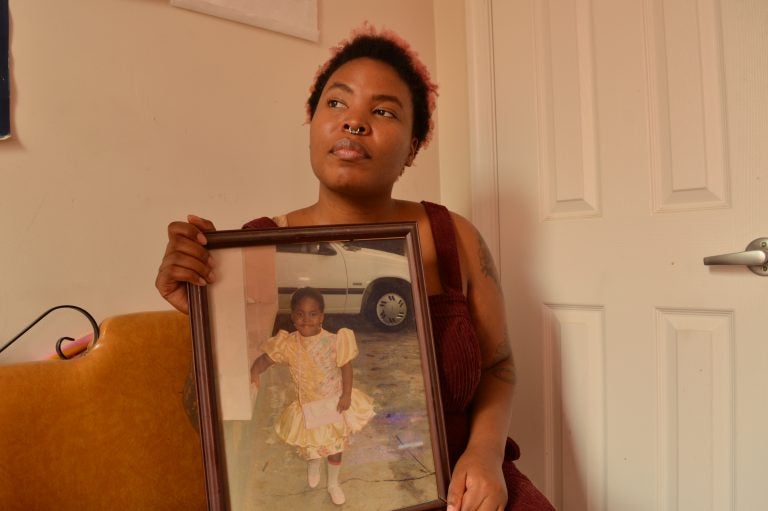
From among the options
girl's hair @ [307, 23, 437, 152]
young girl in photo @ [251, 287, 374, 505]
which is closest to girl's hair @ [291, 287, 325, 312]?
young girl in photo @ [251, 287, 374, 505]

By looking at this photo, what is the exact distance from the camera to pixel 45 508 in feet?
2.36

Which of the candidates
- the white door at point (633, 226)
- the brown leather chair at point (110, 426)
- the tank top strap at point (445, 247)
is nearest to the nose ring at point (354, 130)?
the tank top strap at point (445, 247)

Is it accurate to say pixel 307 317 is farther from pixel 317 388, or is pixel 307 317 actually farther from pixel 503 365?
pixel 503 365

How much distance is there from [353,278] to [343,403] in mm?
167

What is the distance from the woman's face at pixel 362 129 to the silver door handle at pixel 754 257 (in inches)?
26.8

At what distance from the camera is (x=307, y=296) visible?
0.62 meters

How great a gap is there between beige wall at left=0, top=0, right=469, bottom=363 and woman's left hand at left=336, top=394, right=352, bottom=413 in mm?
548

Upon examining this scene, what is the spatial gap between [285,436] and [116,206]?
0.61 m

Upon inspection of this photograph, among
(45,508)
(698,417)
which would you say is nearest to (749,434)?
(698,417)

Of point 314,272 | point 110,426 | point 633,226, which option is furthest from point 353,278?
point 633,226

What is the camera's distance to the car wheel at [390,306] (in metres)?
0.65

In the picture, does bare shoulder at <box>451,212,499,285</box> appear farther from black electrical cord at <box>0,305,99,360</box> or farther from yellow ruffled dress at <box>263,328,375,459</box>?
black electrical cord at <box>0,305,99,360</box>

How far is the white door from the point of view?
93 cm

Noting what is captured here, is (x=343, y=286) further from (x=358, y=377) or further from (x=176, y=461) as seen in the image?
(x=176, y=461)
